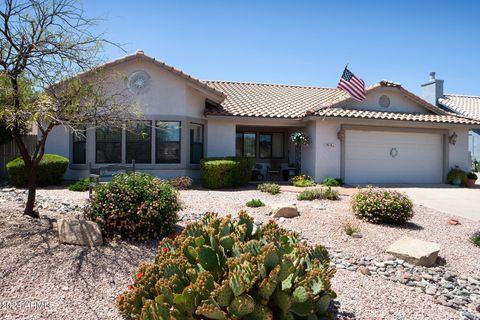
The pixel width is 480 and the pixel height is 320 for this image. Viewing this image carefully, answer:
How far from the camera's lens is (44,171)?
44.4 ft

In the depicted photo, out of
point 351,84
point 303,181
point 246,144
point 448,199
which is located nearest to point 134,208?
point 303,181

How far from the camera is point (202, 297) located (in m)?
3.15

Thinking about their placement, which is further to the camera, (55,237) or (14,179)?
Answer: (14,179)

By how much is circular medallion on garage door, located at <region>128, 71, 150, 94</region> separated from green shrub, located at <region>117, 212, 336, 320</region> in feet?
40.1

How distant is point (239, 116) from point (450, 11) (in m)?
8.55

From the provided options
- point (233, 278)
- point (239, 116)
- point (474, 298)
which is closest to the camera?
point (233, 278)

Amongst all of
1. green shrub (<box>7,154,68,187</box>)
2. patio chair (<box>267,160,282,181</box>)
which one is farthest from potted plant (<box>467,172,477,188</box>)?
green shrub (<box>7,154,68,187</box>)

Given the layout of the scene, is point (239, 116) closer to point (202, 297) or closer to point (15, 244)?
point (15, 244)

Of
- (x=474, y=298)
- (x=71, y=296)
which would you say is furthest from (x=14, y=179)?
(x=474, y=298)

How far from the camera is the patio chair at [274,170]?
18.9 meters

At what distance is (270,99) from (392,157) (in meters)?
6.62

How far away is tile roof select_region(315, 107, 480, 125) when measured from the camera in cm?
1639

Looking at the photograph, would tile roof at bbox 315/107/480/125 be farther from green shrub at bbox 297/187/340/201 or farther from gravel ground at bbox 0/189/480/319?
gravel ground at bbox 0/189/480/319

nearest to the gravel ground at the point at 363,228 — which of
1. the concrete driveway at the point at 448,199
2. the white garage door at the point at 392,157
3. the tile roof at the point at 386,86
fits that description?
the concrete driveway at the point at 448,199
